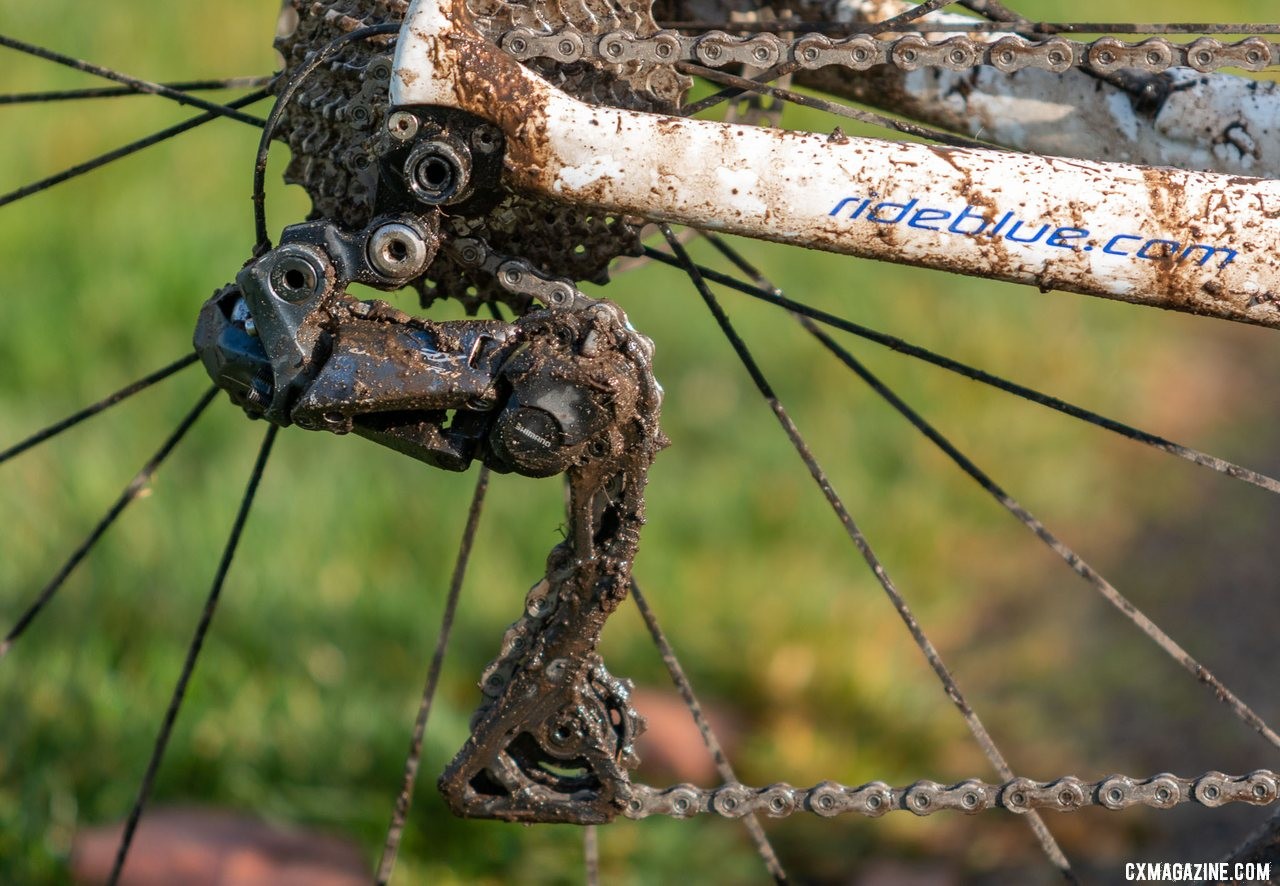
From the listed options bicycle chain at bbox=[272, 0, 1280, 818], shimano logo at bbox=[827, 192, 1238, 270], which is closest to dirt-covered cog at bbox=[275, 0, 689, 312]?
bicycle chain at bbox=[272, 0, 1280, 818]

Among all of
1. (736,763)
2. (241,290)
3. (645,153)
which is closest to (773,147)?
(645,153)

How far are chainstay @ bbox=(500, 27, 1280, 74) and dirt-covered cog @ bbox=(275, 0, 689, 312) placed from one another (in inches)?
2.1

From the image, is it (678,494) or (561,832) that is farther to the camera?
(678,494)

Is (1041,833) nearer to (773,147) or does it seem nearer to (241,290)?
(773,147)

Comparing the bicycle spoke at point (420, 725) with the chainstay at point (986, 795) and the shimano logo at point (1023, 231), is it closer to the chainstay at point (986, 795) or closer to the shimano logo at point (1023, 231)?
the chainstay at point (986, 795)

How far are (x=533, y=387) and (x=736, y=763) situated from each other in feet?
5.84

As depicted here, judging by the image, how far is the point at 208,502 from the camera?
3.65 m

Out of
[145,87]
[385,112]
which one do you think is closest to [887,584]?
[385,112]

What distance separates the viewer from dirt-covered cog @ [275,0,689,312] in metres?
1.74

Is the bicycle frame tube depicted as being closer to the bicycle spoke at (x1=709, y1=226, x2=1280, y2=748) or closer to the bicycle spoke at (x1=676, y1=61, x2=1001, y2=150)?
the bicycle spoke at (x1=676, y1=61, x2=1001, y2=150)

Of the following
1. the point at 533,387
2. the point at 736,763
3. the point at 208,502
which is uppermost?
the point at 533,387

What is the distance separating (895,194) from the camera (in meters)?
1.63

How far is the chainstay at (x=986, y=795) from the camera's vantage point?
1.83m

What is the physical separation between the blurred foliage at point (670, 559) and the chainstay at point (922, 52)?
5.41 ft
